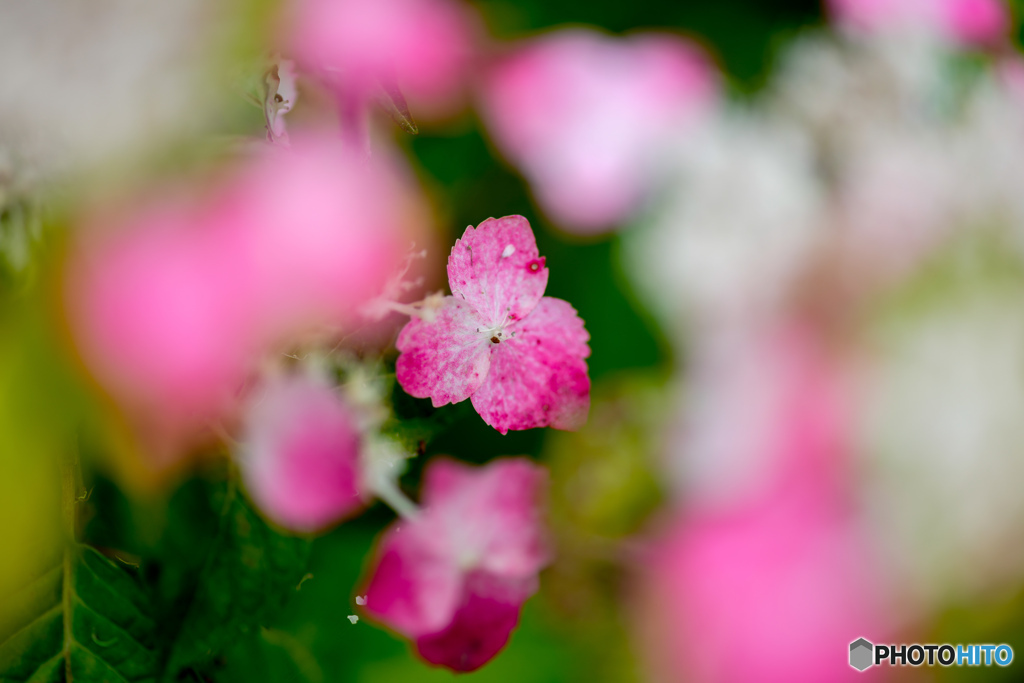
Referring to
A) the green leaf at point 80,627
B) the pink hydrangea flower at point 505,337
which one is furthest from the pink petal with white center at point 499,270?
the green leaf at point 80,627

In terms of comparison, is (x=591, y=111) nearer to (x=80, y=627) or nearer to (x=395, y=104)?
(x=395, y=104)

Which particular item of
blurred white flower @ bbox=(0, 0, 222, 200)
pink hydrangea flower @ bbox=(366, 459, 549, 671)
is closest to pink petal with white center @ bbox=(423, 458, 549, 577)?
pink hydrangea flower @ bbox=(366, 459, 549, 671)

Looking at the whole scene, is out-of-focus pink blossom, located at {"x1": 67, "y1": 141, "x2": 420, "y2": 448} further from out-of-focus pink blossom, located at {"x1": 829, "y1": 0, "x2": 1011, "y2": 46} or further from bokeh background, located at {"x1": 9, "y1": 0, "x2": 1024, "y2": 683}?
out-of-focus pink blossom, located at {"x1": 829, "y1": 0, "x2": 1011, "y2": 46}

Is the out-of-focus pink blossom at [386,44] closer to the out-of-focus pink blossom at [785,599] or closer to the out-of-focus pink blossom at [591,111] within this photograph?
the out-of-focus pink blossom at [591,111]

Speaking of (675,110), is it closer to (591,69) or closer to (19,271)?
(591,69)

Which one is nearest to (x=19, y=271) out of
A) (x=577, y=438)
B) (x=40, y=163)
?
(x=40, y=163)

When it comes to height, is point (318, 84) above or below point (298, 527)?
above

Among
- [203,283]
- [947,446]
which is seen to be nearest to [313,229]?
[203,283]
